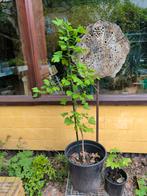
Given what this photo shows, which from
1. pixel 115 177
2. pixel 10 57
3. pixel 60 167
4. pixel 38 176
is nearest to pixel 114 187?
pixel 115 177

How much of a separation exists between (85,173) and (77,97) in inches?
27.6

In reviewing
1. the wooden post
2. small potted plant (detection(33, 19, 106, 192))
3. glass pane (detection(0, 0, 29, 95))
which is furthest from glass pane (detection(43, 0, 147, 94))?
small potted plant (detection(33, 19, 106, 192))

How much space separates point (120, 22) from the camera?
9.41 feet

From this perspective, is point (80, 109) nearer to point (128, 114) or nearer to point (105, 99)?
point (105, 99)

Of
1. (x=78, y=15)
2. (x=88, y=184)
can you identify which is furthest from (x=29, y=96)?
(x=78, y=15)

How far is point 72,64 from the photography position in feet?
5.39

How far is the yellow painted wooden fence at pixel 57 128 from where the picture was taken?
7.25 ft

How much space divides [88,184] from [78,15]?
2.63 m

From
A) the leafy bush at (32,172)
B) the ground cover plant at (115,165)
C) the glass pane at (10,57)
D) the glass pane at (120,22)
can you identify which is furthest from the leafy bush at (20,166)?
the glass pane at (120,22)

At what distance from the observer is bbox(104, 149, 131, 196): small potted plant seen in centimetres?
183

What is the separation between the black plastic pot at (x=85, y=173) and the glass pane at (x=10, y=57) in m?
0.86

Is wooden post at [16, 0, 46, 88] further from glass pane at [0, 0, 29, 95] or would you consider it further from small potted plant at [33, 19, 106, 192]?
small potted plant at [33, 19, 106, 192]

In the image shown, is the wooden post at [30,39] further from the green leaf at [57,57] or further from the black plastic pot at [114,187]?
the black plastic pot at [114,187]

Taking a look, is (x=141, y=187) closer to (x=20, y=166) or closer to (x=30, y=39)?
(x=20, y=166)
